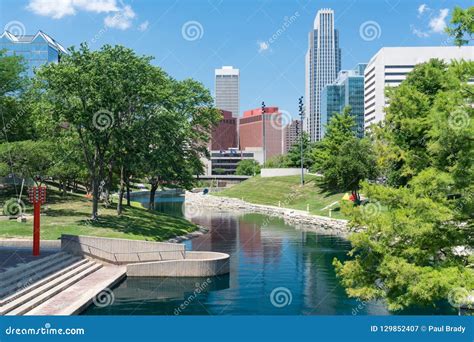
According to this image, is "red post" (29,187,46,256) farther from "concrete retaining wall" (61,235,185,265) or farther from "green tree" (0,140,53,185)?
"green tree" (0,140,53,185)

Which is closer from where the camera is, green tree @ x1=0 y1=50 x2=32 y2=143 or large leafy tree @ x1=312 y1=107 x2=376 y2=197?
green tree @ x1=0 y1=50 x2=32 y2=143

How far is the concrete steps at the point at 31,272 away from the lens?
2500cm

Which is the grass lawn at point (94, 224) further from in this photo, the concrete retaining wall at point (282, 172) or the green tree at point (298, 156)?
the green tree at point (298, 156)

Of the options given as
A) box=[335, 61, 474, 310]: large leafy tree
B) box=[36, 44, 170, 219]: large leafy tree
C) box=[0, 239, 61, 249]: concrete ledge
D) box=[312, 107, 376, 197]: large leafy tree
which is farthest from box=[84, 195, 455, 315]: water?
box=[312, 107, 376, 197]: large leafy tree

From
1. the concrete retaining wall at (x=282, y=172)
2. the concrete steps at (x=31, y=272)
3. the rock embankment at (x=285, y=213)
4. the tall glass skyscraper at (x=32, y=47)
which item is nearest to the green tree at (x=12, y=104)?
the concrete steps at (x=31, y=272)

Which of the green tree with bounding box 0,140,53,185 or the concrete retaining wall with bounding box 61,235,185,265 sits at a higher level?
the green tree with bounding box 0,140,53,185

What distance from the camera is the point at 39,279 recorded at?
90.6ft

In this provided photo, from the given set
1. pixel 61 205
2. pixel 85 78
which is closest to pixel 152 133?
pixel 85 78

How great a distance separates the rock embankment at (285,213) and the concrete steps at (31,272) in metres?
19.6

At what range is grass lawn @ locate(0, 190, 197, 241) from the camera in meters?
40.1

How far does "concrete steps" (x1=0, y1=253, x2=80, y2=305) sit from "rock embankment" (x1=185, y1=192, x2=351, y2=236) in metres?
19.6

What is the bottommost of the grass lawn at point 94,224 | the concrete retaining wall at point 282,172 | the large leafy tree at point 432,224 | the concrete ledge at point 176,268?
the concrete ledge at point 176,268

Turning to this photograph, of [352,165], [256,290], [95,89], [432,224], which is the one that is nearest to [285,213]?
[352,165]

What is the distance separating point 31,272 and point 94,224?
631 inches
